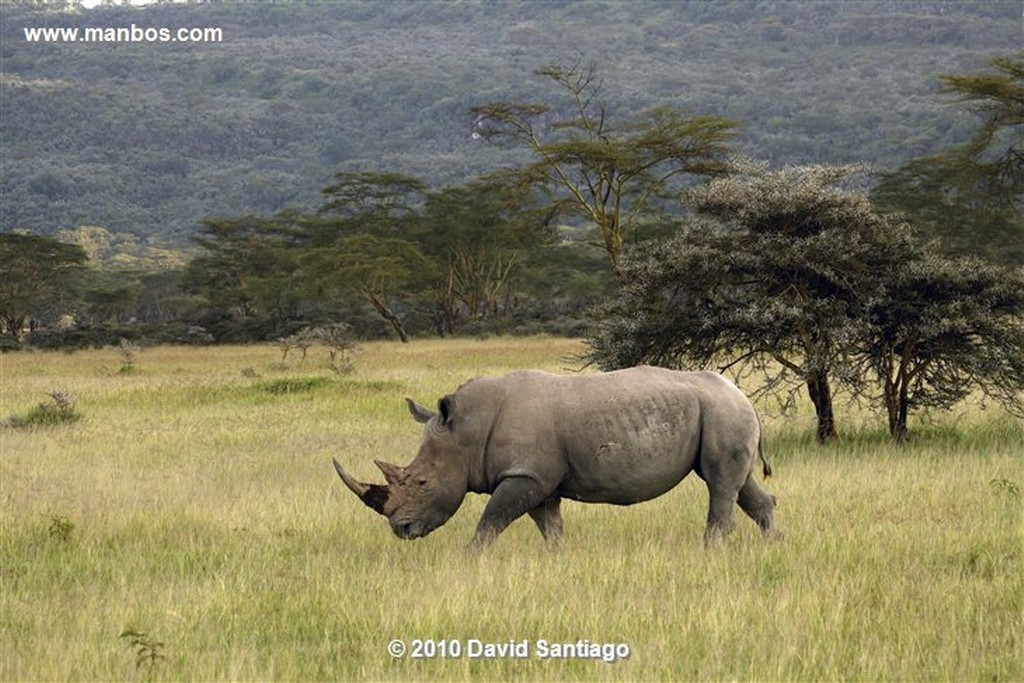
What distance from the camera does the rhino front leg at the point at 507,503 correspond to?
300 inches

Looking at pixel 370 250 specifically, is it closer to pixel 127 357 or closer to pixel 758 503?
pixel 127 357

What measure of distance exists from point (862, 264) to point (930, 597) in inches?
302

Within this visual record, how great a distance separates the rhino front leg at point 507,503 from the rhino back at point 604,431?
0.07m

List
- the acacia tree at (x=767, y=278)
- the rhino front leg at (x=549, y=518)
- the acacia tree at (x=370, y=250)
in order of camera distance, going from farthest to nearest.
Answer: the acacia tree at (x=370, y=250), the acacia tree at (x=767, y=278), the rhino front leg at (x=549, y=518)

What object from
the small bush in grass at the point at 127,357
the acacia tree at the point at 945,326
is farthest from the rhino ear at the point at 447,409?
the small bush in grass at the point at 127,357

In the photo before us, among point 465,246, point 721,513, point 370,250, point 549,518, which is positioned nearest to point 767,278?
point 721,513

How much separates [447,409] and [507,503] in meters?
0.73

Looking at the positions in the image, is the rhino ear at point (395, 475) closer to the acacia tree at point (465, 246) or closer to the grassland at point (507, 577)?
the grassland at point (507, 577)

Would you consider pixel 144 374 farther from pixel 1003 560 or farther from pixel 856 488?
pixel 1003 560

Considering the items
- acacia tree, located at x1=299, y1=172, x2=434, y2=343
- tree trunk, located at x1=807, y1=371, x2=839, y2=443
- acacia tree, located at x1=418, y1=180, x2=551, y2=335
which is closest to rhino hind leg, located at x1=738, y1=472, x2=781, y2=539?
tree trunk, located at x1=807, y1=371, x2=839, y2=443

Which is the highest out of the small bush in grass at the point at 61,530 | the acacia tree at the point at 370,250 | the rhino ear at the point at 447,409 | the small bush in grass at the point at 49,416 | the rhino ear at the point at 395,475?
the rhino ear at the point at 447,409

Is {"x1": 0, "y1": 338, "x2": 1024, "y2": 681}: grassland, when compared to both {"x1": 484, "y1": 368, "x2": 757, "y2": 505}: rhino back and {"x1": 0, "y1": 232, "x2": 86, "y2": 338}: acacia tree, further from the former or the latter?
{"x1": 0, "y1": 232, "x2": 86, "y2": 338}: acacia tree

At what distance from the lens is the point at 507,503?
300 inches

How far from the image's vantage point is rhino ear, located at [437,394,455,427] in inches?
305
